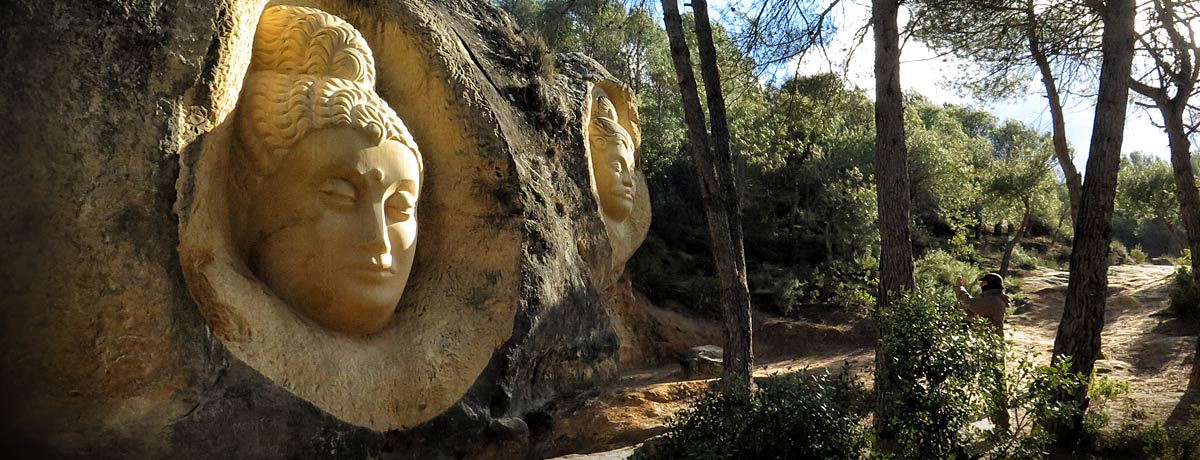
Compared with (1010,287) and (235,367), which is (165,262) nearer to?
(235,367)

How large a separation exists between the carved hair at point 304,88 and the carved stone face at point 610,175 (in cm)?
332

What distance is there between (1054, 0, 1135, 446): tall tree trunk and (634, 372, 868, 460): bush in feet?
8.39

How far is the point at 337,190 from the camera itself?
474 cm

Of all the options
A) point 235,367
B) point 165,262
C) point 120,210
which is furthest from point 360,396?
point 120,210

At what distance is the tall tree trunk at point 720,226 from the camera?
7.39 metres

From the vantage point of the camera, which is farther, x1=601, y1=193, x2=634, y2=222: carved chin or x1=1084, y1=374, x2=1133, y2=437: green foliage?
x1=601, y1=193, x2=634, y2=222: carved chin

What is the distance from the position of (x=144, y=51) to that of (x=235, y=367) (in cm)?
152

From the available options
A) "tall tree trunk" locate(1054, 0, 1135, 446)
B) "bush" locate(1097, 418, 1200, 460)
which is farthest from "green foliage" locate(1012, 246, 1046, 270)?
"tall tree trunk" locate(1054, 0, 1135, 446)

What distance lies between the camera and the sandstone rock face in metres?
3.55

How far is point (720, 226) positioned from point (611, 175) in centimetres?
134

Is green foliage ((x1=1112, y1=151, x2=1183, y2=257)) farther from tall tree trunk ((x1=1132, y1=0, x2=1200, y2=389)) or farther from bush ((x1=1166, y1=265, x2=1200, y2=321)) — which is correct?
tall tree trunk ((x1=1132, y1=0, x2=1200, y2=389))

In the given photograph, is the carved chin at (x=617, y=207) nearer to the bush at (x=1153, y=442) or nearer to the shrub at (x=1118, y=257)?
the bush at (x=1153, y=442)

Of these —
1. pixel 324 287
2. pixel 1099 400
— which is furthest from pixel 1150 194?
pixel 324 287

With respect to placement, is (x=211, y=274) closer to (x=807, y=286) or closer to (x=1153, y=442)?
(x=1153, y=442)
